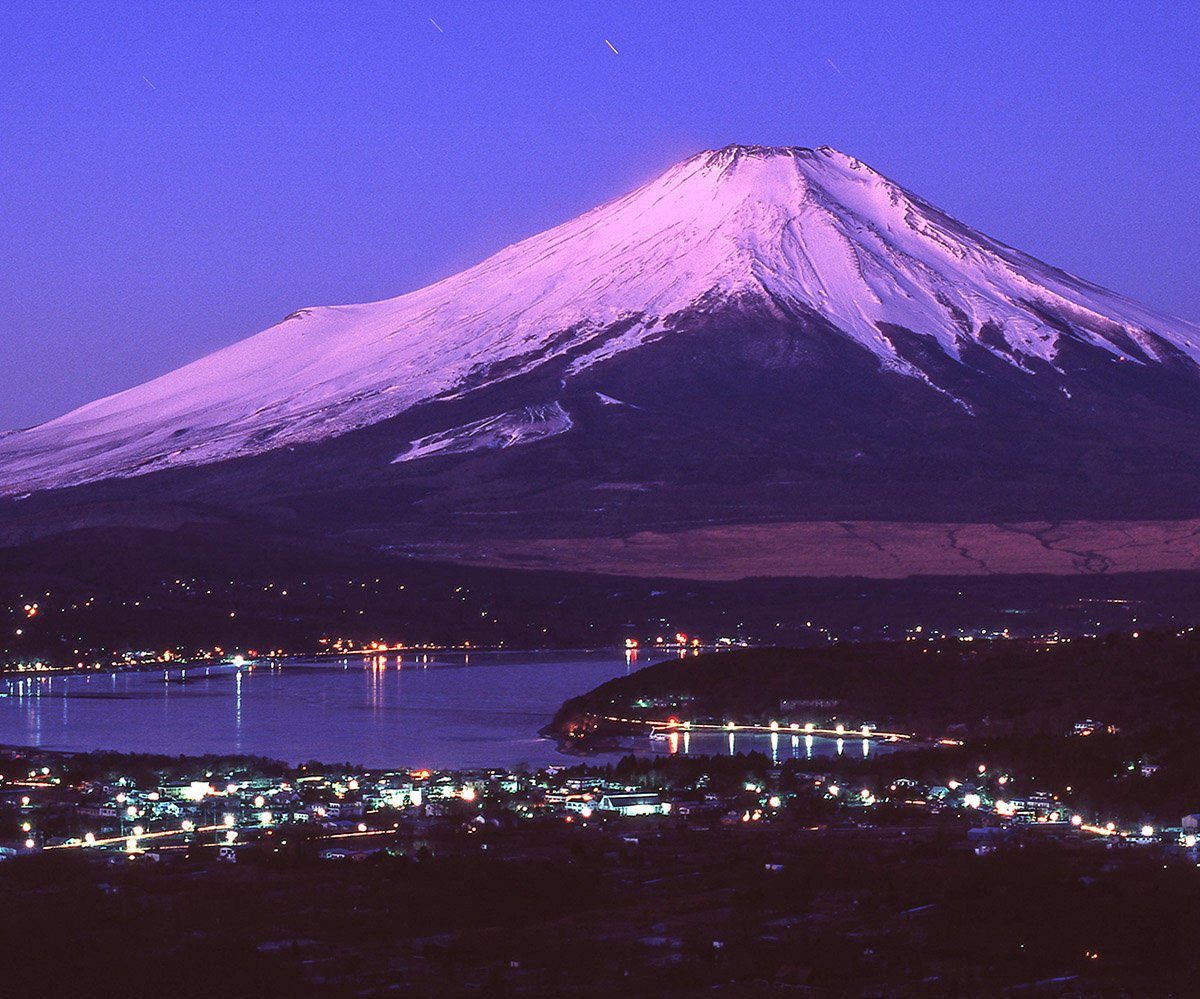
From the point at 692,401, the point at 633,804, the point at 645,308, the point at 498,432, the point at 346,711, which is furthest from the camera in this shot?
the point at 645,308

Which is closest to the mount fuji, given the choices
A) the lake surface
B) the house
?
the lake surface

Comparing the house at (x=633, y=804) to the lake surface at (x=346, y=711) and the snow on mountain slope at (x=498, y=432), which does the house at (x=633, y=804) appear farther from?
the snow on mountain slope at (x=498, y=432)

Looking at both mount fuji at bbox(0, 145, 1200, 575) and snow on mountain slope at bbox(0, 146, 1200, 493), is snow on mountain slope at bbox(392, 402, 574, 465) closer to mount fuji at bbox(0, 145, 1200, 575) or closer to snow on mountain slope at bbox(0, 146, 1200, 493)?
mount fuji at bbox(0, 145, 1200, 575)

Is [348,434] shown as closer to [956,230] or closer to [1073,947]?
[956,230]

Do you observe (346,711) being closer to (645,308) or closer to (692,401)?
(692,401)

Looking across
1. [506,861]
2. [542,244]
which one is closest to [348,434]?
[542,244]

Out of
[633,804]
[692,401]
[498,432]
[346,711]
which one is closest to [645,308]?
[692,401]
